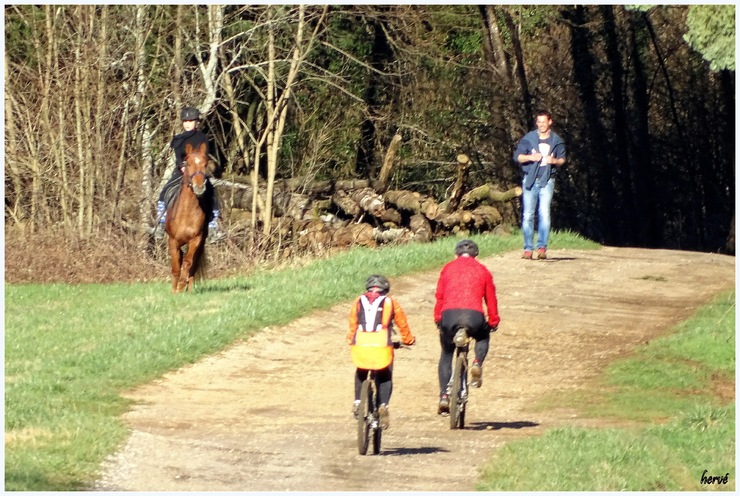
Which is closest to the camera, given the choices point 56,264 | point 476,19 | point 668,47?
point 56,264

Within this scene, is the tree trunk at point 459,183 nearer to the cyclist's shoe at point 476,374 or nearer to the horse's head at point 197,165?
the horse's head at point 197,165

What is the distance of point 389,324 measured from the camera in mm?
11422

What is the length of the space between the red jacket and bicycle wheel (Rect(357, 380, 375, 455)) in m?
1.47

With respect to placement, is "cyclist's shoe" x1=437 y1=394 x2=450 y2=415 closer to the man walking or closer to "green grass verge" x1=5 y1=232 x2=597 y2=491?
"green grass verge" x1=5 y1=232 x2=597 y2=491

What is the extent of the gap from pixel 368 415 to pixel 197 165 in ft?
25.2

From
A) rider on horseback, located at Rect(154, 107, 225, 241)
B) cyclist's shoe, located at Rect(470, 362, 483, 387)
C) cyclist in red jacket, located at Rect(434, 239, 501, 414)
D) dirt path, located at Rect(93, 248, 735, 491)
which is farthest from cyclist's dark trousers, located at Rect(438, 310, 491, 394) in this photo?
rider on horseback, located at Rect(154, 107, 225, 241)

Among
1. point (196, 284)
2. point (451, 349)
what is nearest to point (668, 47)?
point (196, 284)

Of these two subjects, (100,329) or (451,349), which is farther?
(100,329)

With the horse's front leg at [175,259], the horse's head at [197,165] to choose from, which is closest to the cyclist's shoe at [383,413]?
the horse's head at [197,165]

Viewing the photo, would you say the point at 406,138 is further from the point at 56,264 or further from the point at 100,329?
the point at 100,329

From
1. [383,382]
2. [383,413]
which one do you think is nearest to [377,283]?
[383,382]

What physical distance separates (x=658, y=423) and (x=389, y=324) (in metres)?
3.21

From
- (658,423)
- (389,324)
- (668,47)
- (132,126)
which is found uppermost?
(668,47)

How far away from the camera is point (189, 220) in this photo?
19031mm
